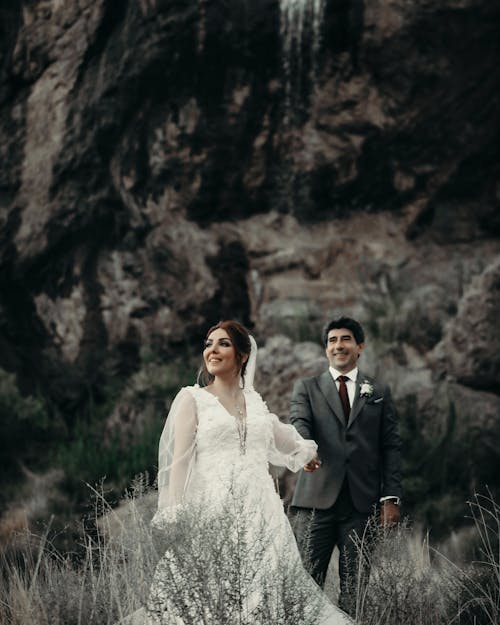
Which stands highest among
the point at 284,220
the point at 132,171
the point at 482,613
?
the point at 132,171

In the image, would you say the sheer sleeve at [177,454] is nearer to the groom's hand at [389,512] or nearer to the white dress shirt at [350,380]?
the white dress shirt at [350,380]

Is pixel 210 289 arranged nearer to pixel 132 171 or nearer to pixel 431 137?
pixel 132 171

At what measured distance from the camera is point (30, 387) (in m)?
11.3

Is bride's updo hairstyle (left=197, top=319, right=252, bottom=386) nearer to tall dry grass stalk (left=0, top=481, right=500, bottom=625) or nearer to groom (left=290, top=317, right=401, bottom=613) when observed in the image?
groom (left=290, top=317, right=401, bottom=613)

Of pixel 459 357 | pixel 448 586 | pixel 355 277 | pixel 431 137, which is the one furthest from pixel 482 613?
pixel 431 137

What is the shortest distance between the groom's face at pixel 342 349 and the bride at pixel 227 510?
49cm

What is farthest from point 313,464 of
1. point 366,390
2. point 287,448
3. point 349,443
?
point 366,390

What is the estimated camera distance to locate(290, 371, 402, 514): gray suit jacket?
5.04 metres

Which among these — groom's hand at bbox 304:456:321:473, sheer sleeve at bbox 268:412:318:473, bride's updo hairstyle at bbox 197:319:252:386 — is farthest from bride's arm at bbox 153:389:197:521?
groom's hand at bbox 304:456:321:473

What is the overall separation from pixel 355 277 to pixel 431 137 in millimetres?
1945

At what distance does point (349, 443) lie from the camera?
511cm

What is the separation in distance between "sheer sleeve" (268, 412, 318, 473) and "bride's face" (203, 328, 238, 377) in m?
0.33

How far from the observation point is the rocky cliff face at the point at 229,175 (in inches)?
445

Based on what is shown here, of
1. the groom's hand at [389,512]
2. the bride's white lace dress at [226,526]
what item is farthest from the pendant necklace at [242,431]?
the groom's hand at [389,512]
